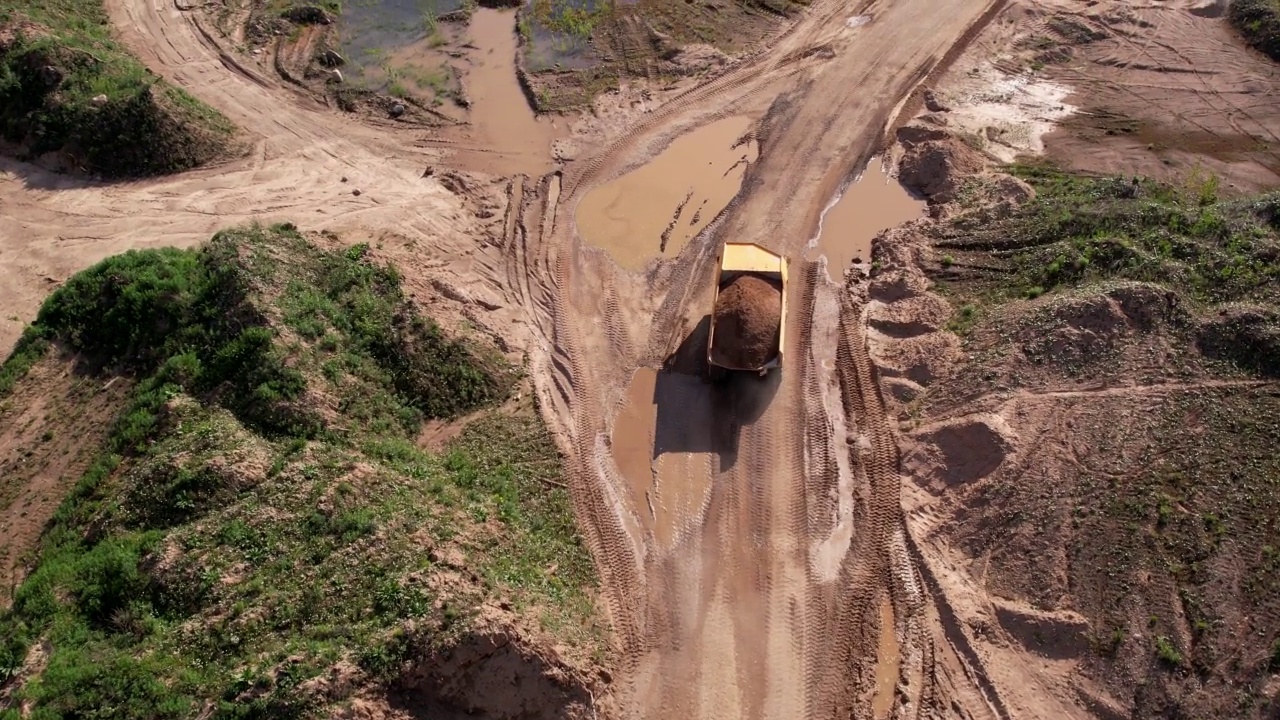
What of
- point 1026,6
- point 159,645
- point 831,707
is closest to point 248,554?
point 159,645

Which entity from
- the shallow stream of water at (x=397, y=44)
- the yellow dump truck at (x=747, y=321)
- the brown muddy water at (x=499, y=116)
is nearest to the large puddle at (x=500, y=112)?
the brown muddy water at (x=499, y=116)

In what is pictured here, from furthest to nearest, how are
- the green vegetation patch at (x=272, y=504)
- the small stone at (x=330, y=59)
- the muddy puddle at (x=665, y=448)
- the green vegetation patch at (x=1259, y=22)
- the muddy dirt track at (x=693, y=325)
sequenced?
1. the green vegetation patch at (x=1259, y=22)
2. the small stone at (x=330, y=59)
3. the muddy puddle at (x=665, y=448)
4. the muddy dirt track at (x=693, y=325)
5. the green vegetation patch at (x=272, y=504)

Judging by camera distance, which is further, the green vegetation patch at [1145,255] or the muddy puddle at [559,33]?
the muddy puddle at [559,33]

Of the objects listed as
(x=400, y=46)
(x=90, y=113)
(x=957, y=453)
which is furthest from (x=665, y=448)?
(x=90, y=113)

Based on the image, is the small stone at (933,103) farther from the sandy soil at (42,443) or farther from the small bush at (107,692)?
the small bush at (107,692)

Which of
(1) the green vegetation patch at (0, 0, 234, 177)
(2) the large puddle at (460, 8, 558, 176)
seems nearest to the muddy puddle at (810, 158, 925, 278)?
(2) the large puddle at (460, 8, 558, 176)

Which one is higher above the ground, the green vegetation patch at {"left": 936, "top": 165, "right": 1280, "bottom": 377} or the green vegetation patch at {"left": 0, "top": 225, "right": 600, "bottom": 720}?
the green vegetation patch at {"left": 936, "top": 165, "right": 1280, "bottom": 377}

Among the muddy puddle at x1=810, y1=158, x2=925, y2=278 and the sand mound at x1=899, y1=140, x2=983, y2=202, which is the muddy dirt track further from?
the sand mound at x1=899, y1=140, x2=983, y2=202
